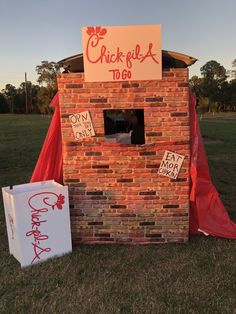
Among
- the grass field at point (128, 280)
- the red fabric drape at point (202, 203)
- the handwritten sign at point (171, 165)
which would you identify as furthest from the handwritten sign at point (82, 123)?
the grass field at point (128, 280)

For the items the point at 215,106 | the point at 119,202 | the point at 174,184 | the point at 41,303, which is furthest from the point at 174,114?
the point at 215,106

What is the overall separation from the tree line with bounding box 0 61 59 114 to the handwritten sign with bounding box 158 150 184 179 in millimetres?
60751

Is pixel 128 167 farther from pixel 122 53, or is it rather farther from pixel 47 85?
pixel 47 85

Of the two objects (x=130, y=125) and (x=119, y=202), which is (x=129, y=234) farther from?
(x=130, y=125)

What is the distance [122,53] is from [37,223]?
84.8 inches

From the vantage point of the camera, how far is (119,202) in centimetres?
434

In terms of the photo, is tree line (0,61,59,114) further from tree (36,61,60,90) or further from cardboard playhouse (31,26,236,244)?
cardboard playhouse (31,26,236,244)

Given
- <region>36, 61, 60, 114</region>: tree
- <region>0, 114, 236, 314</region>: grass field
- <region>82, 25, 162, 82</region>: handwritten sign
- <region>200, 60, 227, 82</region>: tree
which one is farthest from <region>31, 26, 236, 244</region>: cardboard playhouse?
<region>200, 60, 227, 82</region>: tree

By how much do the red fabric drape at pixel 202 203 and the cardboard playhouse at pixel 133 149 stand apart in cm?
1

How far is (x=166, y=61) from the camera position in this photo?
4.36 meters

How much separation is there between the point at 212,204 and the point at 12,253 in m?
2.60

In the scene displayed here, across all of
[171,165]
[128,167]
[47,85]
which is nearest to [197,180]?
[171,165]

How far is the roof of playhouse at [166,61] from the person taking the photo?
13.8 feet

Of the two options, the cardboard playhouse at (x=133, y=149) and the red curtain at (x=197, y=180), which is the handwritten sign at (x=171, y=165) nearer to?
the cardboard playhouse at (x=133, y=149)
